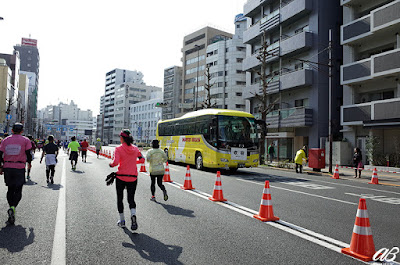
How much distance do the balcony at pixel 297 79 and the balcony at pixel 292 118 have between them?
2.22 meters

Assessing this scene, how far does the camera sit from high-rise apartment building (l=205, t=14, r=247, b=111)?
6438 centimetres

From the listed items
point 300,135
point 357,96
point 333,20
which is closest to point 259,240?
point 357,96

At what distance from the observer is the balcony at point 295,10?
96.6 feet

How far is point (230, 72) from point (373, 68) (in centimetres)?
4383

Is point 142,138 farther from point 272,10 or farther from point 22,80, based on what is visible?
point 272,10

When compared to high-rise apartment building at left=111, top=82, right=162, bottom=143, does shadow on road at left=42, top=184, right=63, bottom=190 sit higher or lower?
lower

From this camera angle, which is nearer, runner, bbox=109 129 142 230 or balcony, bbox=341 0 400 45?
runner, bbox=109 129 142 230

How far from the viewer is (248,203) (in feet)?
26.8

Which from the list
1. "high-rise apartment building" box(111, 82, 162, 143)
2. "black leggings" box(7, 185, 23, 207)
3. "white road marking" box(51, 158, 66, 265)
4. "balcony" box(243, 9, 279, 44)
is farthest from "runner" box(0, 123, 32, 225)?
"high-rise apartment building" box(111, 82, 162, 143)

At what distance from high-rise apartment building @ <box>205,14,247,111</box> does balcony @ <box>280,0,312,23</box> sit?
31676 mm

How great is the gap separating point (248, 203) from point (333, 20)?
27.6m

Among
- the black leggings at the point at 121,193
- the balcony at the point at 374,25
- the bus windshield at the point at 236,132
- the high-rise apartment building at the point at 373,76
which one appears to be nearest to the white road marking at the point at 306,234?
the black leggings at the point at 121,193

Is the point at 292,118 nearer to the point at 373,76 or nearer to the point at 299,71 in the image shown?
the point at 299,71

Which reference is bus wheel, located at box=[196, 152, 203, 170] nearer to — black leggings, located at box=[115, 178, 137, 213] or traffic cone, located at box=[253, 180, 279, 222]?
traffic cone, located at box=[253, 180, 279, 222]
